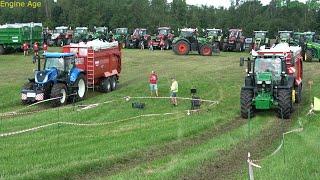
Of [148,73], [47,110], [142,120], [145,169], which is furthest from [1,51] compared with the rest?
[145,169]

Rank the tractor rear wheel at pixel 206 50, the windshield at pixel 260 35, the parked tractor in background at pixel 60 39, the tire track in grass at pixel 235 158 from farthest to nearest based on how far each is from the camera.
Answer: the parked tractor in background at pixel 60 39 < the windshield at pixel 260 35 < the tractor rear wheel at pixel 206 50 < the tire track in grass at pixel 235 158

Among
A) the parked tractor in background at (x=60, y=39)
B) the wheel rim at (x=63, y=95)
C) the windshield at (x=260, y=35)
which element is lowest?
the wheel rim at (x=63, y=95)

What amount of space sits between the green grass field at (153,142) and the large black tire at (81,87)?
468 millimetres

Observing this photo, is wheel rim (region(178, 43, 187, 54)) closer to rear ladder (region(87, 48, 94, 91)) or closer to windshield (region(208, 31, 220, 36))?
windshield (region(208, 31, 220, 36))

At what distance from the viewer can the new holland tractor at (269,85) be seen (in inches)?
719

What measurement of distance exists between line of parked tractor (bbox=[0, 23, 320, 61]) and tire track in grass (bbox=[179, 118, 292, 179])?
24.6 m

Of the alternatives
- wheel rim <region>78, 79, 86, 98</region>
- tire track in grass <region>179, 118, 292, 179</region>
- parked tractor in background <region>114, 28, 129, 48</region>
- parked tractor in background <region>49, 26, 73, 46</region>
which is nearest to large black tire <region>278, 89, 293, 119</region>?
tire track in grass <region>179, 118, 292, 179</region>

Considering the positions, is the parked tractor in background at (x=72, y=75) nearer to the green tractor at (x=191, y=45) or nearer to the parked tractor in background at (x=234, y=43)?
the green tractor at (x=191, y=45)

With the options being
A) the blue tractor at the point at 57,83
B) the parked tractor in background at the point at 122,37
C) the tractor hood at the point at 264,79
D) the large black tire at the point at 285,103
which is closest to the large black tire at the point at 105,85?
the blue tractor at the point at 57,83

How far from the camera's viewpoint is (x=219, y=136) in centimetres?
1560

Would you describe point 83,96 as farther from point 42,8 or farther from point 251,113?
point 42,8

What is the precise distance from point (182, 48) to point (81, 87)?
20.2 meters

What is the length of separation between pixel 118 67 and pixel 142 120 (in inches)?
375

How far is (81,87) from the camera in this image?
23.1 metres
